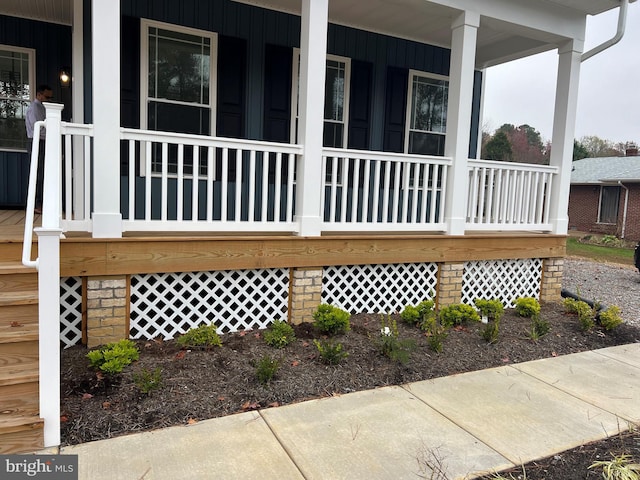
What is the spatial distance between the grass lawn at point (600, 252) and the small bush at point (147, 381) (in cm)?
1343

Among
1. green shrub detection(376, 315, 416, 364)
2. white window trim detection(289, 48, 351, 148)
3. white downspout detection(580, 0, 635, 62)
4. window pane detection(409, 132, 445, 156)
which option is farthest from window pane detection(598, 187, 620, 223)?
green shrub detection(376, 315, 416, 364)

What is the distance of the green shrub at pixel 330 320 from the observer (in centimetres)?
425

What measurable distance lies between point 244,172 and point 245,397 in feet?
11.8

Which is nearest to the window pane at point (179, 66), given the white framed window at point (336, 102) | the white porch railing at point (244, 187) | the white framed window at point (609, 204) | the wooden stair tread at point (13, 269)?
the white porch railing at point (244, 187)

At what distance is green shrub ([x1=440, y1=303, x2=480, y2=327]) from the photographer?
15.9 feet

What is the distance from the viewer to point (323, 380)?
354 cm

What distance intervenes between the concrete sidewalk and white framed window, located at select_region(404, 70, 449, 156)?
14.5 ft

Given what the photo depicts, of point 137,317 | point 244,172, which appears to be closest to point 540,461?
point 137,317

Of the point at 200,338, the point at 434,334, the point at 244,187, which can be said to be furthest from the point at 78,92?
the point at 434,334

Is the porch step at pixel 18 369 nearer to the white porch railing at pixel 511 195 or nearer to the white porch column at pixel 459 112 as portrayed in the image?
the white porch column at pixel 459 112

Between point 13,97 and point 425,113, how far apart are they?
5982mm

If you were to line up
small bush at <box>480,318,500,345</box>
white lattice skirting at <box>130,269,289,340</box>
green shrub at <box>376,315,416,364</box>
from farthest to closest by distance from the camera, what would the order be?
1. small bush at <box>480,318,500,345</box>
2. white lattice skirting at <box>130,269,289,340</box>
3. green shrub at <box>376,315,416,364</box>

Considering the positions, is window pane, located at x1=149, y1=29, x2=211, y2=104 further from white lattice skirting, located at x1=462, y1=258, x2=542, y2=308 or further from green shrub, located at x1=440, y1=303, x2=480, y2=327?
white lattice skirting, located at x1=462, y1=258, x2=542, y2=308

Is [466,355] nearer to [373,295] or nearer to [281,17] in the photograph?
[373,295]
